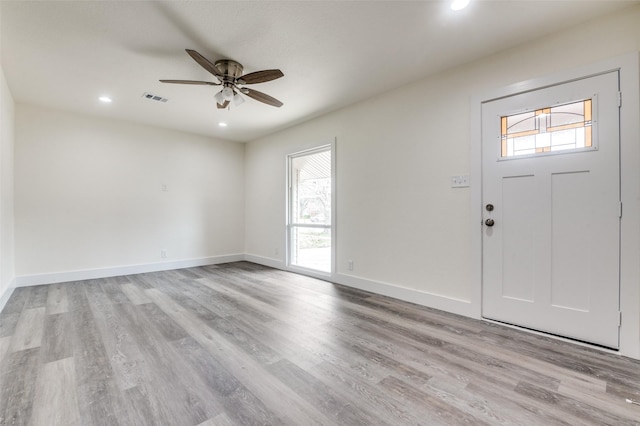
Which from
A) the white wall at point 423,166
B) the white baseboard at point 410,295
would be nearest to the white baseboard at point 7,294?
the white baseboard at point 410,295

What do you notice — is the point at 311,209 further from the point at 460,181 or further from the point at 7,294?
the point at 7,294

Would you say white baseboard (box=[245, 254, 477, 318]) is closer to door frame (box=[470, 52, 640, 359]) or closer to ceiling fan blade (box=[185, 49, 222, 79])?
door frame (box=[470, 52, 640, 359])

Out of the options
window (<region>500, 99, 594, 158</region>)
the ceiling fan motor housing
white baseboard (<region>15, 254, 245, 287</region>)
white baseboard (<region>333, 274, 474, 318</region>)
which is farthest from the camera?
white baseboard (<region>15, 254, 245, 287</region>)

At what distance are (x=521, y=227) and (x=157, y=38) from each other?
3.71 m

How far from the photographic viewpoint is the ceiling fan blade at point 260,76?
8.50 feet

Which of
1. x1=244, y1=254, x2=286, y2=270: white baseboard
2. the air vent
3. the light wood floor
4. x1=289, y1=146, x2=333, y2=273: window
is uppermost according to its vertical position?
the air vent

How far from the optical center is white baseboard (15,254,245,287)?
4058 mm

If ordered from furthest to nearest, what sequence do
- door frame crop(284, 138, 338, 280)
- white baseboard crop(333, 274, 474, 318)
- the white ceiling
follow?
1. door frame crop(284, 138, 338, 280)
2. white baseboard crop(333, 274, 474, 318)
3. the white ceiling

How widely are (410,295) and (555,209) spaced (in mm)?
1661

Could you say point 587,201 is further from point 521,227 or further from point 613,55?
point 613,55

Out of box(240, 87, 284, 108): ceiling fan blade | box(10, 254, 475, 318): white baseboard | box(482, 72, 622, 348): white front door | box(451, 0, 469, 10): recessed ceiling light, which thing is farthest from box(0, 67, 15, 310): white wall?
box(482, 72, 622, 348): white front door

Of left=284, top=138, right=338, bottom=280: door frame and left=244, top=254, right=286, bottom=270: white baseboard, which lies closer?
left=284, top=138, right=338, bottom=280: door frame

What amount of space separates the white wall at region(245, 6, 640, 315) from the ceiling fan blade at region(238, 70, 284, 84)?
1.59m

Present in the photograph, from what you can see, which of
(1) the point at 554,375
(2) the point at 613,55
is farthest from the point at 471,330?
(2) the point at 613,55
